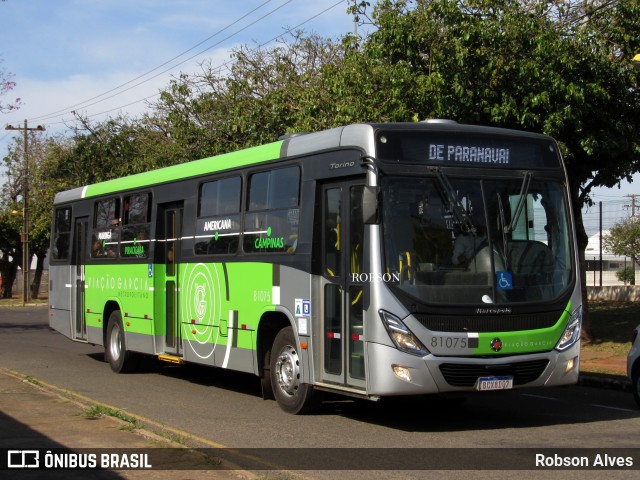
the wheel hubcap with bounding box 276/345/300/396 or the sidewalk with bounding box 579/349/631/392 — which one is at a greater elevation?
the wheel hubcap with bounding box 276/345/300/396

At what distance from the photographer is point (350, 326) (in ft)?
33.5

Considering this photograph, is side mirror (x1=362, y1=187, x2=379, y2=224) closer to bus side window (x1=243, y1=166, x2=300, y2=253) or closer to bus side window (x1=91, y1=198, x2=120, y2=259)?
bus side window (x1=243, y1=166, x2=300, y2=253)

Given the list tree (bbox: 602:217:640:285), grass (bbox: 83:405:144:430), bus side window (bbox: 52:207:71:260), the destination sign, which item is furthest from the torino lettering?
tree (bbox: 602:217:640:285)

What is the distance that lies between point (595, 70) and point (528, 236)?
8.53 m

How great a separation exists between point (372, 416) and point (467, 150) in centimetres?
356

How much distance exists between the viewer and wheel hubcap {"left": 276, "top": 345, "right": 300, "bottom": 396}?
11211mm

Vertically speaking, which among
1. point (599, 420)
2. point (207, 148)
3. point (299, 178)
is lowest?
point (599, 420)

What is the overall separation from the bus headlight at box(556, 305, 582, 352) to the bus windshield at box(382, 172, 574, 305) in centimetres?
38

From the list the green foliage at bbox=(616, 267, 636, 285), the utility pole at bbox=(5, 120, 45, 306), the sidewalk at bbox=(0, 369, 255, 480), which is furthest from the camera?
the green foliage at bbox=(616, 267, 636, 285)

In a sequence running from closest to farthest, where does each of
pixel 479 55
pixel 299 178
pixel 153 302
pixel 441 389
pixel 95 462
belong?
pixel 95 462 < pixel 441 389 < pixel 299 178 < pixel 153 302 < pixel 479 55

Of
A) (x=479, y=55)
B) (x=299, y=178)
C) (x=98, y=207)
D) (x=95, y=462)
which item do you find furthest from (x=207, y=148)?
(x=95, y=462)

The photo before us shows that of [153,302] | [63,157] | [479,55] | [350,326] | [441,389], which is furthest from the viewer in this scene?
[63,157]

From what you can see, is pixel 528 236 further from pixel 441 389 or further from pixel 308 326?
pixel 308 326

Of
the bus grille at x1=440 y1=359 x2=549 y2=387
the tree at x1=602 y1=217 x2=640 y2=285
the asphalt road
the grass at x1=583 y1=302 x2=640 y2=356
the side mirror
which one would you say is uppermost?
the tree at x1=602 y1=217 x2=640 y2=285
